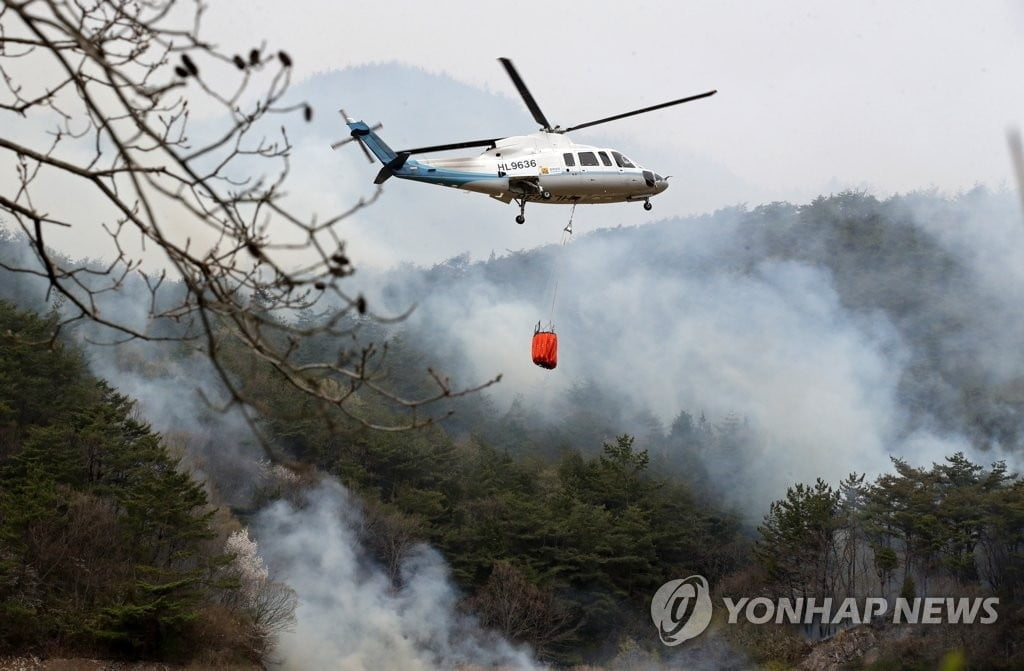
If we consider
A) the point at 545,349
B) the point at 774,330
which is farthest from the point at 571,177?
the point at 774,330

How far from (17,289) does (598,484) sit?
30759 mm

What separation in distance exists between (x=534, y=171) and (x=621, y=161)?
1939 millimetres

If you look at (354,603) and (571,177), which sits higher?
(571,177)

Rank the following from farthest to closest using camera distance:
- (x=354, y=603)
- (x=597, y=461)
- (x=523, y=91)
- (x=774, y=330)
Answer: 1. (x=774, y=330)
2. (x=597, y=461)
3. (x=354, y=603)
4. (x=523, y=91)

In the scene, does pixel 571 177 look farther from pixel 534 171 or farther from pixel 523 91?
pixel 523 91

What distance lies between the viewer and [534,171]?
21000 mm

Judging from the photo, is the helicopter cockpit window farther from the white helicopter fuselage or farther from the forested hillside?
the forested hillside

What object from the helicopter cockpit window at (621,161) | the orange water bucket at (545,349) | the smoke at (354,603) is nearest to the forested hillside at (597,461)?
the smoke at (354,603)

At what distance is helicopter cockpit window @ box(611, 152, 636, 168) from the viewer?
21.9 metres

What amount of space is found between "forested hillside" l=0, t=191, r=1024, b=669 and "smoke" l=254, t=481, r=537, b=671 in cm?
17

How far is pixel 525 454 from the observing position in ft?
171

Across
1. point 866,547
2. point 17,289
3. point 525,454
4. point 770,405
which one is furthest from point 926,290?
point 17,289

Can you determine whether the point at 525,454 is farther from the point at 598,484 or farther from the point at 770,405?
the point at 770,405

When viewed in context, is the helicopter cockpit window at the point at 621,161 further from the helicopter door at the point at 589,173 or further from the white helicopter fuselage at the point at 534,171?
the helicopter door at the point at 589,173
